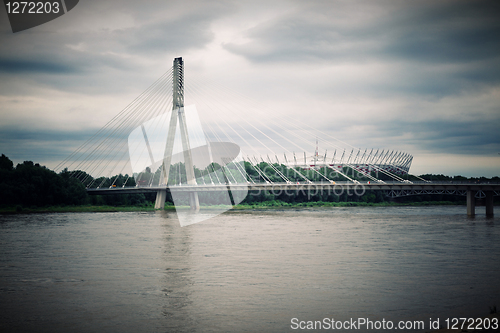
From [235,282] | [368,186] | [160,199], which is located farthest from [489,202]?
[235,282]

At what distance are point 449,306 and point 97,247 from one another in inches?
700

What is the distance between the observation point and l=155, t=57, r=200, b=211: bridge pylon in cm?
4888

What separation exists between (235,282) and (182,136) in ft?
121

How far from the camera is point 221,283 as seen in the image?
44.9 ft

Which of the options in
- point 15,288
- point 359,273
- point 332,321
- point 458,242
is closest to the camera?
point 332,321

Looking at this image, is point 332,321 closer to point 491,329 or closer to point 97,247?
point 491,329

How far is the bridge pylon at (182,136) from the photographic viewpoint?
1924 inches

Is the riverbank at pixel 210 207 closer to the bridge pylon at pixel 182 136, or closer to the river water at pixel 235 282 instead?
the bridge pylon at pixel 182 136

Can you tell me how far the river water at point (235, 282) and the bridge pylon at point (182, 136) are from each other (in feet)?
80.9

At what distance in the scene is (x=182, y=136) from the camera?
48969 mm

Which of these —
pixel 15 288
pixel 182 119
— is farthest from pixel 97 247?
pixel 182 119

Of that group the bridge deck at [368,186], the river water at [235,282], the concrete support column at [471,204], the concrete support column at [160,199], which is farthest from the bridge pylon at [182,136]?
the concrete support column at [471,204]

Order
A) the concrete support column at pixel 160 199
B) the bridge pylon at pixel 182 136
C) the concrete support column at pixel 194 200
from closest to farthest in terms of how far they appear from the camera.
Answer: the bridge pylon at pixel 182 136
the concrete support column at pixel 194 200
the concrete support column at pixel 160 199

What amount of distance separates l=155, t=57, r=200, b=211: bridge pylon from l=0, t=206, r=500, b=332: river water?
2465cm
